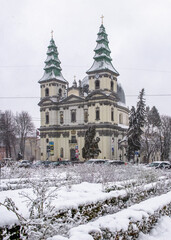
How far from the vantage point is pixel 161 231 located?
25.6 ft

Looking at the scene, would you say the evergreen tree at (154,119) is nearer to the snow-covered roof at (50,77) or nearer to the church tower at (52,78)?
the church tower at (52,78)

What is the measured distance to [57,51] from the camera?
6278 cm

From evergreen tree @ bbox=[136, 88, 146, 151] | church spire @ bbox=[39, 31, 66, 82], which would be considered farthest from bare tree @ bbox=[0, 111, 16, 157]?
evergreen tree @ bbox=[136, 88, 146, 151]

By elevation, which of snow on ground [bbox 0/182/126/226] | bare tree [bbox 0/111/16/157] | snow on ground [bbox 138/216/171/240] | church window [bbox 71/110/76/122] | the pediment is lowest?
snow on ground [bbox 138/216/171/240]

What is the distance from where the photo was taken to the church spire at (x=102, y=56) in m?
53.3

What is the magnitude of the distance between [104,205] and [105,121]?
41.5m

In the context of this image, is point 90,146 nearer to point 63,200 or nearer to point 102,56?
point 102,56

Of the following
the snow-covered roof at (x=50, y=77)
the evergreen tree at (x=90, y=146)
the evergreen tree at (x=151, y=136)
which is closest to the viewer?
the evergreen tree at (x=90, y=146)

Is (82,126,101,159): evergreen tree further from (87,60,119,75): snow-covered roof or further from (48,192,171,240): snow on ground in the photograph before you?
(48,192,171,240): snow on ground

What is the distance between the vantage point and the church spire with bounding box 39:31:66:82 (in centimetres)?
5947

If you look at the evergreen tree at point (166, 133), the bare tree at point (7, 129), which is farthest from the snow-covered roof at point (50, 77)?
the evergreen tree at point (166, 133)

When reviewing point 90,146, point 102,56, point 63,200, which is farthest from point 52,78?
point 63,200

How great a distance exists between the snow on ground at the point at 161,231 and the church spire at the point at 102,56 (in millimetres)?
45683

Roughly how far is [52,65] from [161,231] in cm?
5454
